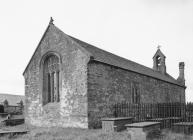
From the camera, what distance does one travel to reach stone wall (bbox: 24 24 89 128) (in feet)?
49.4

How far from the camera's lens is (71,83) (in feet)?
51.9

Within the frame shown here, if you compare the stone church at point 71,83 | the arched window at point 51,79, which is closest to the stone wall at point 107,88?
the stone church at point 71,83

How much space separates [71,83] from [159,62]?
24.6 metres

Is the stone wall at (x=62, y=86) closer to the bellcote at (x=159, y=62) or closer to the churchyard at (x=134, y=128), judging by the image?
the churchyard at (x=134, y=128)

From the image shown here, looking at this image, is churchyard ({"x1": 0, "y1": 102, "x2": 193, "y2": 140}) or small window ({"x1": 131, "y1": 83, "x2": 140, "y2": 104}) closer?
churchyard ({"x1": 0, "y1": 102, "x2": 193, "y2": 140})

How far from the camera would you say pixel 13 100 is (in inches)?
2467

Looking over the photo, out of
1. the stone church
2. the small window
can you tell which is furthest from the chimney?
the small window

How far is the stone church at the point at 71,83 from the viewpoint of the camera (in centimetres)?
1495

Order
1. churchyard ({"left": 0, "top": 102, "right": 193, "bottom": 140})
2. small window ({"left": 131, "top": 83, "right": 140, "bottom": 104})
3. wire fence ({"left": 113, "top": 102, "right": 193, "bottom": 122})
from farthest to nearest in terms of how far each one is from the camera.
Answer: small window ({"left": 131, "top": 83, "right": 140, "bottom": 104}), wire fence ({"left": 113, "top": 102, "right": 193, "bottom": 122}), churchyard ({"left": 0, "top": 102, "right": 193, "bottom": 140})

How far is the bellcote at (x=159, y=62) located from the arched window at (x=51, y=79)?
22464 mm

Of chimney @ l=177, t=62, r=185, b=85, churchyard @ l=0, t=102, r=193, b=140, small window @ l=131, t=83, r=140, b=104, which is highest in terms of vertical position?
chimney @ l=177, t=62, r=185, b=85

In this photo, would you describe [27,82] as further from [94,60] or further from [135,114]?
[135,114]

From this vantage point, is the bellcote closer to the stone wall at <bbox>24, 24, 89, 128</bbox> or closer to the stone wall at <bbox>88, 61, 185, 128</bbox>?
the stone wall at <bbox>88, 61, 185, 128</bbox>

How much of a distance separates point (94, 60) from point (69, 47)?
88.9 inches
